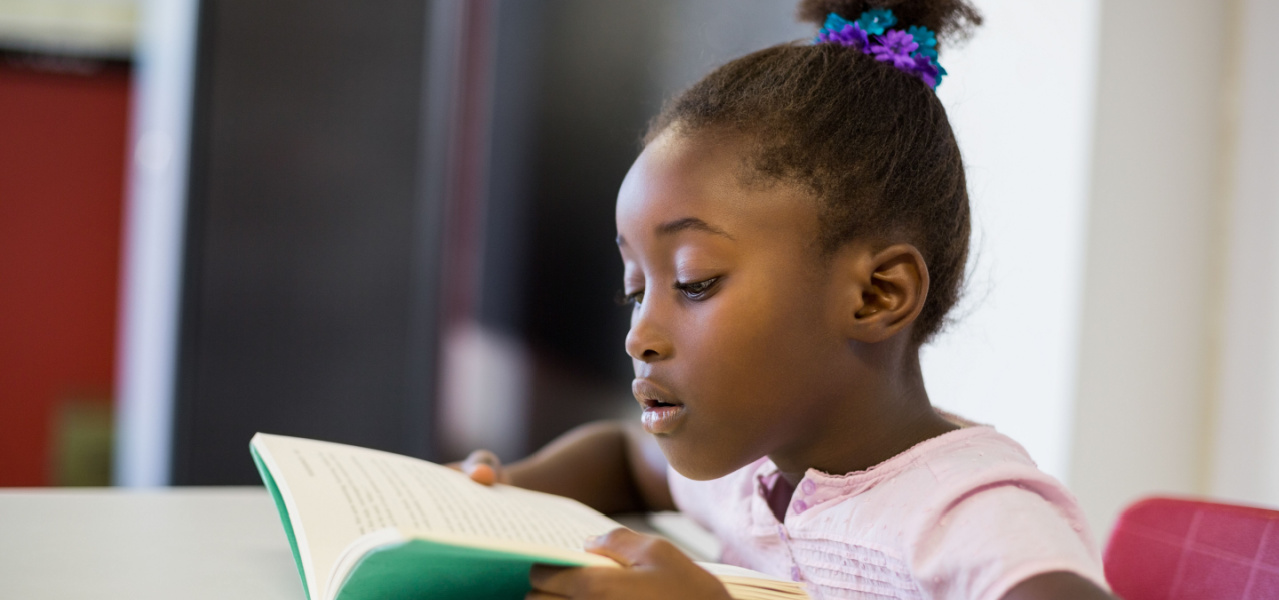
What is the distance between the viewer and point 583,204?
168 cm

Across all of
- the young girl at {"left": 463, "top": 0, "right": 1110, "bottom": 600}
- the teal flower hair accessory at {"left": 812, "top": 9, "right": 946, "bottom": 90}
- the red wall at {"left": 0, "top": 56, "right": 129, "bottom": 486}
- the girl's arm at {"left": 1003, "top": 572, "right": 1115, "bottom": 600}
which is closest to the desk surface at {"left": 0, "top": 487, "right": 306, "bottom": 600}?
the young girl at {"left": 463, "top": 0, "right": 1110, "bottom": 600}

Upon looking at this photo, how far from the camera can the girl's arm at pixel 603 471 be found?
0.91m

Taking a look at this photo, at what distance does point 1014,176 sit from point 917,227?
3.18 ft

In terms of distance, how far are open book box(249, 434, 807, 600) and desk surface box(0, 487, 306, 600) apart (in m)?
0.06

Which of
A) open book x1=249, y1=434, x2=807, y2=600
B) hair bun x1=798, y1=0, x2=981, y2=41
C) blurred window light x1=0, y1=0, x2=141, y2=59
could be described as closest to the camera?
open book x1=249, y1=434, x2=807, y2=600

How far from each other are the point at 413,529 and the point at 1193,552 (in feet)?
1.51

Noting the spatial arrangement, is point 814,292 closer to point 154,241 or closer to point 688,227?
point 688,227

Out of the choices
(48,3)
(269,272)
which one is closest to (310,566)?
(269,272)

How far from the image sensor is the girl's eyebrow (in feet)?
2.01

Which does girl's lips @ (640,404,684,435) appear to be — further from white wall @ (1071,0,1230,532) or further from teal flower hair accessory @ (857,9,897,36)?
white wall @ (1071,0,1230,532)

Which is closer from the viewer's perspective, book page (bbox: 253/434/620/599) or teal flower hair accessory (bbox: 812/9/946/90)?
book page (bbox: 253/434/620/599)

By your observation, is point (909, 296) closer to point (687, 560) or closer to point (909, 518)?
point (909, 518)

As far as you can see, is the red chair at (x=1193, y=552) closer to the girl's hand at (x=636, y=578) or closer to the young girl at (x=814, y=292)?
the young girl at (x=814, y=292)

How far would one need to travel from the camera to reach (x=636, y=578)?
43 centimetres
